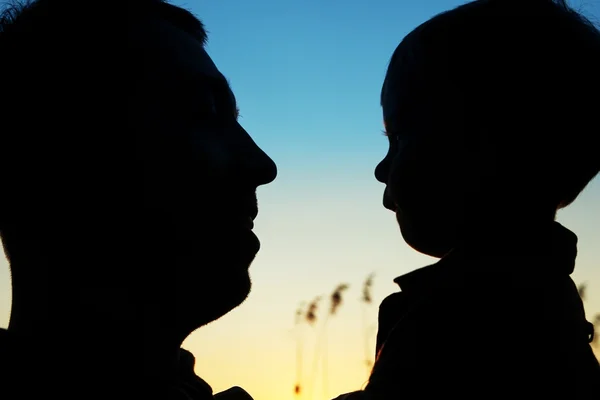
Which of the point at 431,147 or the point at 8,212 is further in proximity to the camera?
the point at 431,147

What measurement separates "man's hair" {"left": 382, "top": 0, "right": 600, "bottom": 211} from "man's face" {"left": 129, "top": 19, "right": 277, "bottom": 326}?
99 cm

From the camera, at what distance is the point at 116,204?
1829 mm

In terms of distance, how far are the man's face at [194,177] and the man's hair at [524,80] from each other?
0.99 metres

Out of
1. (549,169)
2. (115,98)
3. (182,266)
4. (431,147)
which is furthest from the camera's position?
(431,147)

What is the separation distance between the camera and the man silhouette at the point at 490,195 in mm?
1875

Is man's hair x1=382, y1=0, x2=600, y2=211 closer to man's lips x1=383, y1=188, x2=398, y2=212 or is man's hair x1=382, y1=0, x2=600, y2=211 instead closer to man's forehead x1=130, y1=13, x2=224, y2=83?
man's lips x1=383, y1=188, x2=398, y2=212

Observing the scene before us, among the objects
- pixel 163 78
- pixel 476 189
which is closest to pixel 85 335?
pixel 163 78

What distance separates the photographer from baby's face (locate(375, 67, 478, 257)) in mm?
2428

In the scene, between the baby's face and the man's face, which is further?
the baby's face

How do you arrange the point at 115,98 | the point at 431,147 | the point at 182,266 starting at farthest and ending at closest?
the point at 431,147
the point at 115,98
the point at 182,266

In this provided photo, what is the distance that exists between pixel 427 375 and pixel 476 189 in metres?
0.83

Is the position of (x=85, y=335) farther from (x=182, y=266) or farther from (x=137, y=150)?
(x=137, y=150)

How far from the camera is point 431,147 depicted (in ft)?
8.35

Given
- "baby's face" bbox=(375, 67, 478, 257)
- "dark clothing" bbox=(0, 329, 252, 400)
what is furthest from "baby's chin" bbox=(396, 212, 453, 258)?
"dark clothing" bbox=(0, 329, 252, 400)
